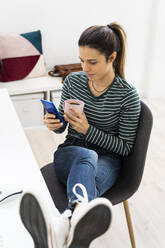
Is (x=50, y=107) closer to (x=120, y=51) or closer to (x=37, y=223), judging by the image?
(x=120, y=51)

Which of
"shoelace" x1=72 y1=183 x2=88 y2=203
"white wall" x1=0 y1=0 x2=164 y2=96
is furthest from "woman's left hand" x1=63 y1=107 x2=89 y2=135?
"white wall" x1=0 y1=0 x2=164 y2=96

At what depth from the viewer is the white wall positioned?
2.88 m

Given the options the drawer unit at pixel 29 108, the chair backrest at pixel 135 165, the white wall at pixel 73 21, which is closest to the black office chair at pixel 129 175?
the chair backrest at pixel 135 165

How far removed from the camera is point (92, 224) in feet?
2.82

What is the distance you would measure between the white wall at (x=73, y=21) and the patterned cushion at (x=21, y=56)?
Result: 17 centimetres

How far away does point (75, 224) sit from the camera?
2.85 feet

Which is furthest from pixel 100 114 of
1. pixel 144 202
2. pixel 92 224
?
pixel 144 202

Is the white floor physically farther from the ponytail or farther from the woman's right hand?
the ponytail

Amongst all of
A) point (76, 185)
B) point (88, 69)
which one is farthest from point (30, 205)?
point (88, 69)

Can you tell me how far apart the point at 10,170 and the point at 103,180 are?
0.43 m

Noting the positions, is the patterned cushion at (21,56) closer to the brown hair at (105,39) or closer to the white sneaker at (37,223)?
the brown hair at (105,39)

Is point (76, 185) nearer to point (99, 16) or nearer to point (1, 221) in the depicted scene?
point (1, 221)

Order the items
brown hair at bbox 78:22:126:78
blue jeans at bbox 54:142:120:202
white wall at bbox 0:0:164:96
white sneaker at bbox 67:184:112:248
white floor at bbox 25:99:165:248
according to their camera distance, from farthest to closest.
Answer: white wall at bbox 0:0:164:96 < white floor at bbox 25:99:165:248 < brown hair at bbox 78:22:126:78 < blue jeans at bbox 54:142:120:202 < white sneaker at bbox 67:184:112:248

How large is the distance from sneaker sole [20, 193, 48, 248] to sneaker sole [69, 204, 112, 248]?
92 mm
